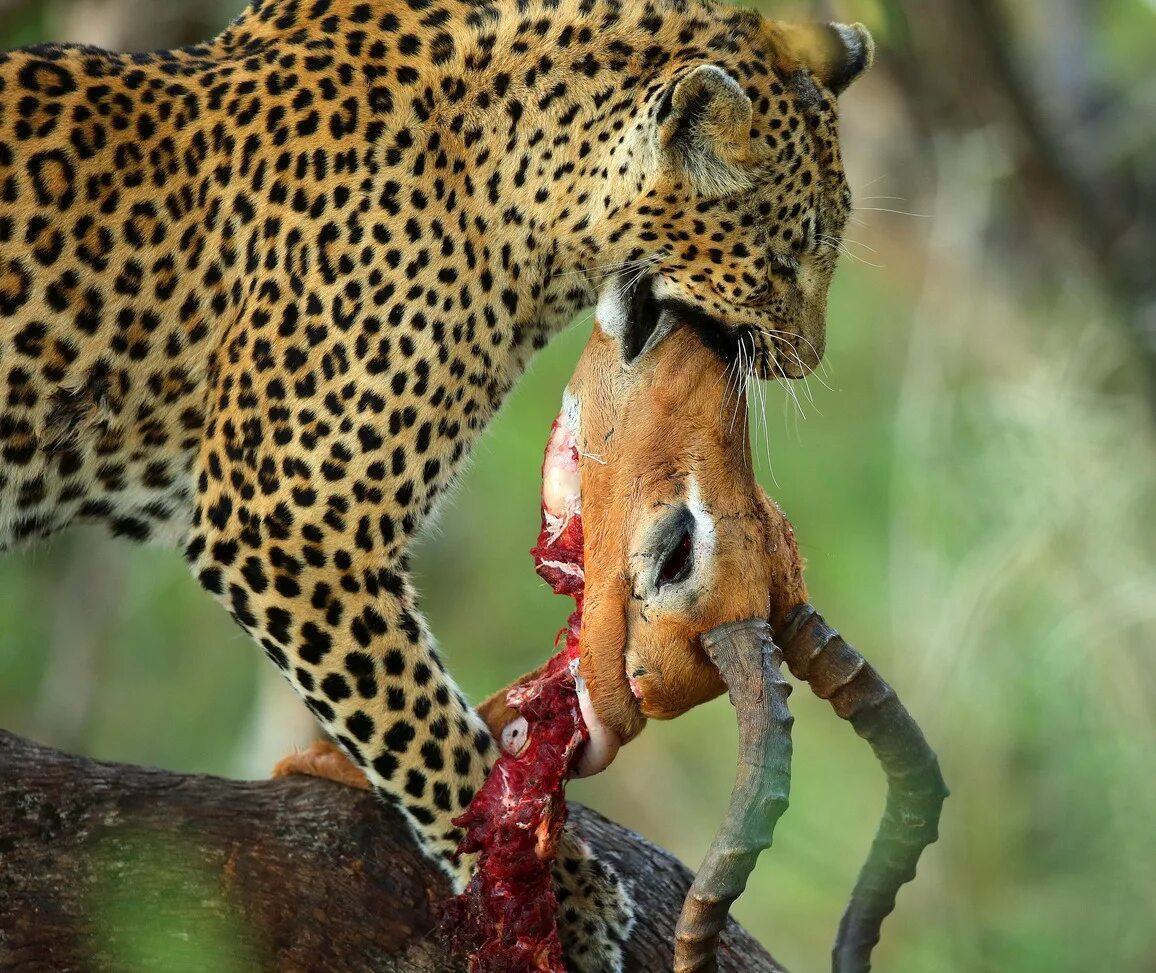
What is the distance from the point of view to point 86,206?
5.79 meters

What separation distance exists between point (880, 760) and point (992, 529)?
7.41 meters

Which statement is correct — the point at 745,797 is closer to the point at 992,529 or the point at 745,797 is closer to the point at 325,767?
the point at 325,767

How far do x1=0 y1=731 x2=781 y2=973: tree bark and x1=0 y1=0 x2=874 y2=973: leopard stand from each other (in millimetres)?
187

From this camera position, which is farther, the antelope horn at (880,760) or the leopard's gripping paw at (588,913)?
the leopard's gripping paw at (588,913)

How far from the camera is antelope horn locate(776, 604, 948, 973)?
15.1 ft

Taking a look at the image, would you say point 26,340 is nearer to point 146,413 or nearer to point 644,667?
point 146,413

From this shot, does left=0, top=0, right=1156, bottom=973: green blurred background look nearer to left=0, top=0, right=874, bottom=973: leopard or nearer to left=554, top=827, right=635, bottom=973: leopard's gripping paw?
left=0, top=0, right=874, bottom=973: leopard

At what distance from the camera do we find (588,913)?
5562 mm

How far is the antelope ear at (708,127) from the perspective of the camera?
5.48 metres

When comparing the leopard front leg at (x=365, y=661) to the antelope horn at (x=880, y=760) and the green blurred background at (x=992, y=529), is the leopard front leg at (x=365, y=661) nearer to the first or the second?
the antelope horn at (x=880, y=760)

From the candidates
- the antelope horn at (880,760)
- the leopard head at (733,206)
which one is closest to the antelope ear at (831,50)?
the leopard head at (733,206)

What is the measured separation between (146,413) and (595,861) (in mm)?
2152

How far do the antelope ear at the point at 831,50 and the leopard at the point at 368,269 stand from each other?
0.35 ft

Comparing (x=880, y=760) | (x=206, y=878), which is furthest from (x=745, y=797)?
(x=206, y=878)
